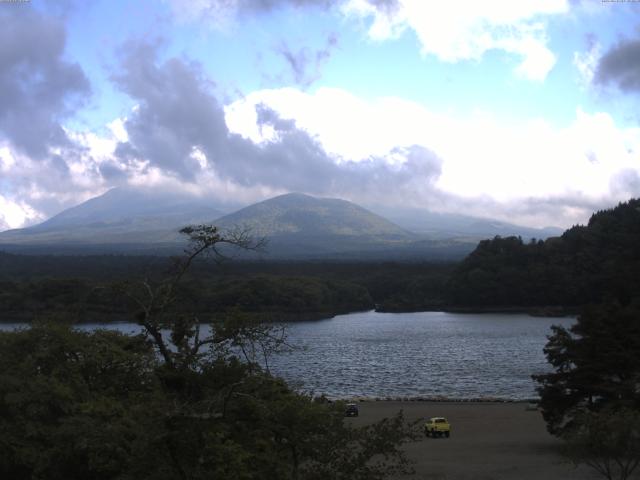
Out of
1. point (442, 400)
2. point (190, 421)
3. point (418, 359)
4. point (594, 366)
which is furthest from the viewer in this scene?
point (418, 359)

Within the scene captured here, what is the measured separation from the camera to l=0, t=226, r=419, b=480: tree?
6301 mm

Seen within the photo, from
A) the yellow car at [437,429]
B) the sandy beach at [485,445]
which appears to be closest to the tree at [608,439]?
the sandy beach at [485,445]

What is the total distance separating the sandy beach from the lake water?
3.53 m

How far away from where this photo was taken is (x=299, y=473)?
7098 mm

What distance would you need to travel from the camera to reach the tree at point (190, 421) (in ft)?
20.7

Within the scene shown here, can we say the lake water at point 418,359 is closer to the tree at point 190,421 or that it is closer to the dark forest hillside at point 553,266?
the dark forest hillside at point 553,266

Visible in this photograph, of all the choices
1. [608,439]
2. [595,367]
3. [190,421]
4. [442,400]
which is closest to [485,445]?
[595,367]

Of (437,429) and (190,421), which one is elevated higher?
(190,421)

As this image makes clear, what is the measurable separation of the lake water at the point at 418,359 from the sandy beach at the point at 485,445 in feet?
11.6

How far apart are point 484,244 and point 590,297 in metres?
17.8

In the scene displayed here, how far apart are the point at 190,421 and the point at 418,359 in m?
36.4

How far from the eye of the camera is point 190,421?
6203mm

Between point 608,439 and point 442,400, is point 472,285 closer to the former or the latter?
point 442,400

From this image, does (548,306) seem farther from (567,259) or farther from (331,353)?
(331,353)
